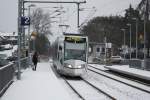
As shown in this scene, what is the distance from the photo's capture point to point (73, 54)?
30781 millimetres

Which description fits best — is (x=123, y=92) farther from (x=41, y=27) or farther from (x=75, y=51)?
(x=41, y=27)

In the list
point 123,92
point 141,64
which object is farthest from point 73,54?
point 141,64

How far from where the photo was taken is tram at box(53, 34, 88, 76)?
99.2ft

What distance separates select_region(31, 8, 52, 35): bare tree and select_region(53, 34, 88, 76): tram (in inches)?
1721

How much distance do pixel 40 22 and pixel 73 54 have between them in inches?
2110

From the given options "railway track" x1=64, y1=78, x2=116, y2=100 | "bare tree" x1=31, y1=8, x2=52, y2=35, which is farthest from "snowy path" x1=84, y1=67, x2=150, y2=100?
"bare tree" x1=31, y1=8, x2=52, y2=35

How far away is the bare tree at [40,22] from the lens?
253 feet

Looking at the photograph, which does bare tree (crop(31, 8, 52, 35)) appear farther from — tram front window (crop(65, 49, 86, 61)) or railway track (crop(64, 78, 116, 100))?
railway track (crop(64, 78, 116, 100))

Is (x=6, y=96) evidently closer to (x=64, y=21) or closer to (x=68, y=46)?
(x=68, y=46)

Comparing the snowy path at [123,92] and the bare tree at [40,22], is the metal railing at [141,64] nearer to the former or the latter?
the snowy path at [123,92]

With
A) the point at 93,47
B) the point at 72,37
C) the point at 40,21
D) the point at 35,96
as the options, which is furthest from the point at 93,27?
the point at 35,96

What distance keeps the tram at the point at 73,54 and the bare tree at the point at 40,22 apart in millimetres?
43723

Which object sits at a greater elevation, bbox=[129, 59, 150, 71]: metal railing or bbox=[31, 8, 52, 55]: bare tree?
bbox=[31, 8, 52, 55]: bare tree

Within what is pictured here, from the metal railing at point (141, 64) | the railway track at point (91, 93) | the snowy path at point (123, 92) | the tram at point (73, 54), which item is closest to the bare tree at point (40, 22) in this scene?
the metal railing at point (141, 64)
